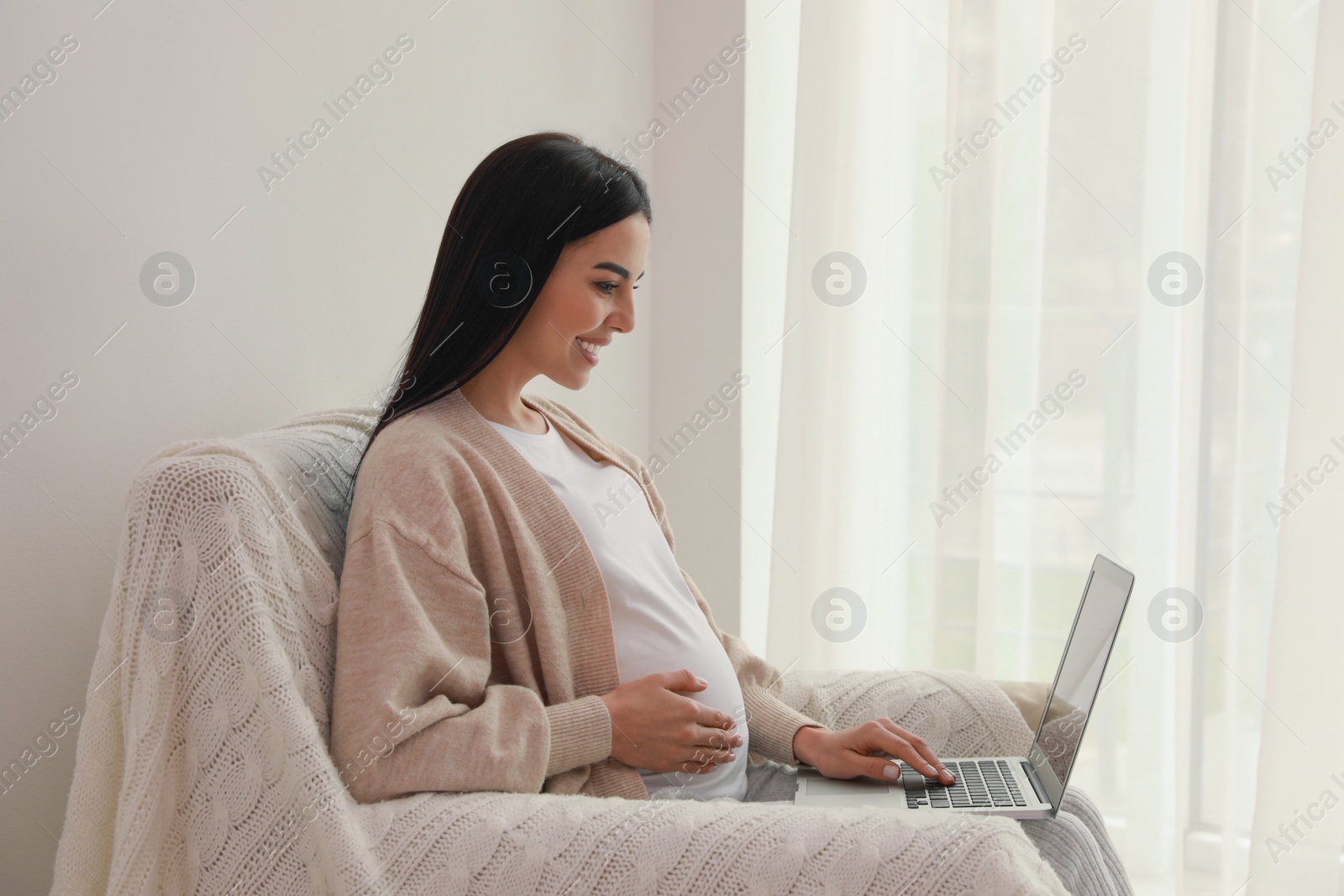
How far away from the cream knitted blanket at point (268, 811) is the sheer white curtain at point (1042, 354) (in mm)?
1357

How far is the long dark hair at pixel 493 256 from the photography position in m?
1.17

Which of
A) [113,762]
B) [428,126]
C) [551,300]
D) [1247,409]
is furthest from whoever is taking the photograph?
[1247,409]

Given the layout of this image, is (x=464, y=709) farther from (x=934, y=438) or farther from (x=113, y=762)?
(x=934, y=438)

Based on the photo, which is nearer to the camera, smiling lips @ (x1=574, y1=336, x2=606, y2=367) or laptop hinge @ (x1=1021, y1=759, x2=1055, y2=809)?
laptop hinge @ (x1=1021, y1=759, x2=1055, y2=809)

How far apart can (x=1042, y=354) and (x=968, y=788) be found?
3.91ft

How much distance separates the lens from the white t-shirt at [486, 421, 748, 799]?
1.18m

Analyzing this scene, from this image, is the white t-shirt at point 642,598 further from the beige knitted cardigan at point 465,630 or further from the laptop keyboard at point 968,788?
the laptop keyboard at point 968,788

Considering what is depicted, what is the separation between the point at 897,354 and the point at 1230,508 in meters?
0.70

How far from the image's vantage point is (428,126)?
167cm

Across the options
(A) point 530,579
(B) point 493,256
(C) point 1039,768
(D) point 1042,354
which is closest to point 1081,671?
(C) point 1039,768

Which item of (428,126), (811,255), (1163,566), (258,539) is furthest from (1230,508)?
(258,539)

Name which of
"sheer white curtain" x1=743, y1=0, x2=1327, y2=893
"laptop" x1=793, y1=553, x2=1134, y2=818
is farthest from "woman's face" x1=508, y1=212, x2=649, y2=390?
"sheer white curtain" x1=743, y1=0, x2=1327, y2=893

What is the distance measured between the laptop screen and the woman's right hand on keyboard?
357 mm

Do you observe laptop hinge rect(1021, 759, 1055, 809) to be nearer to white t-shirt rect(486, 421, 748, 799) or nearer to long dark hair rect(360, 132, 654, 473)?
white t-shirt rect(486, 421, 748, 799)
